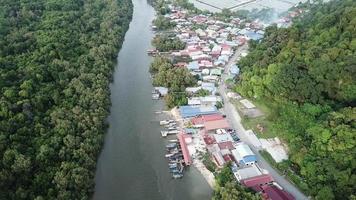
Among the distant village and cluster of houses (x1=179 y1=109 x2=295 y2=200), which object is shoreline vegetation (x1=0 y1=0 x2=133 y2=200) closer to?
the distant village

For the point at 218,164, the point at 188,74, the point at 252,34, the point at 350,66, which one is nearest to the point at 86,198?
the point at 218,164

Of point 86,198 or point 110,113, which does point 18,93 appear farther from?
point 86,198

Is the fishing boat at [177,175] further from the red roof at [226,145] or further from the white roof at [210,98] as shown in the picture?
the white roof at [210,98]

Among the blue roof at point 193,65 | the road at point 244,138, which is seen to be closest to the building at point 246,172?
the road at point 244,138

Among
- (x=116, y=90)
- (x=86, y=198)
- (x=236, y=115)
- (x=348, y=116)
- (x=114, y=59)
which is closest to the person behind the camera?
(x=86, y=198)

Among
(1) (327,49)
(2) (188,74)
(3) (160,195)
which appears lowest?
(3) (160,195)

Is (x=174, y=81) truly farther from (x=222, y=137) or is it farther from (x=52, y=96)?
(x=52, y=96)

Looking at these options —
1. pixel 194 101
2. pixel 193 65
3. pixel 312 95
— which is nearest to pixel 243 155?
pixel 312 95
